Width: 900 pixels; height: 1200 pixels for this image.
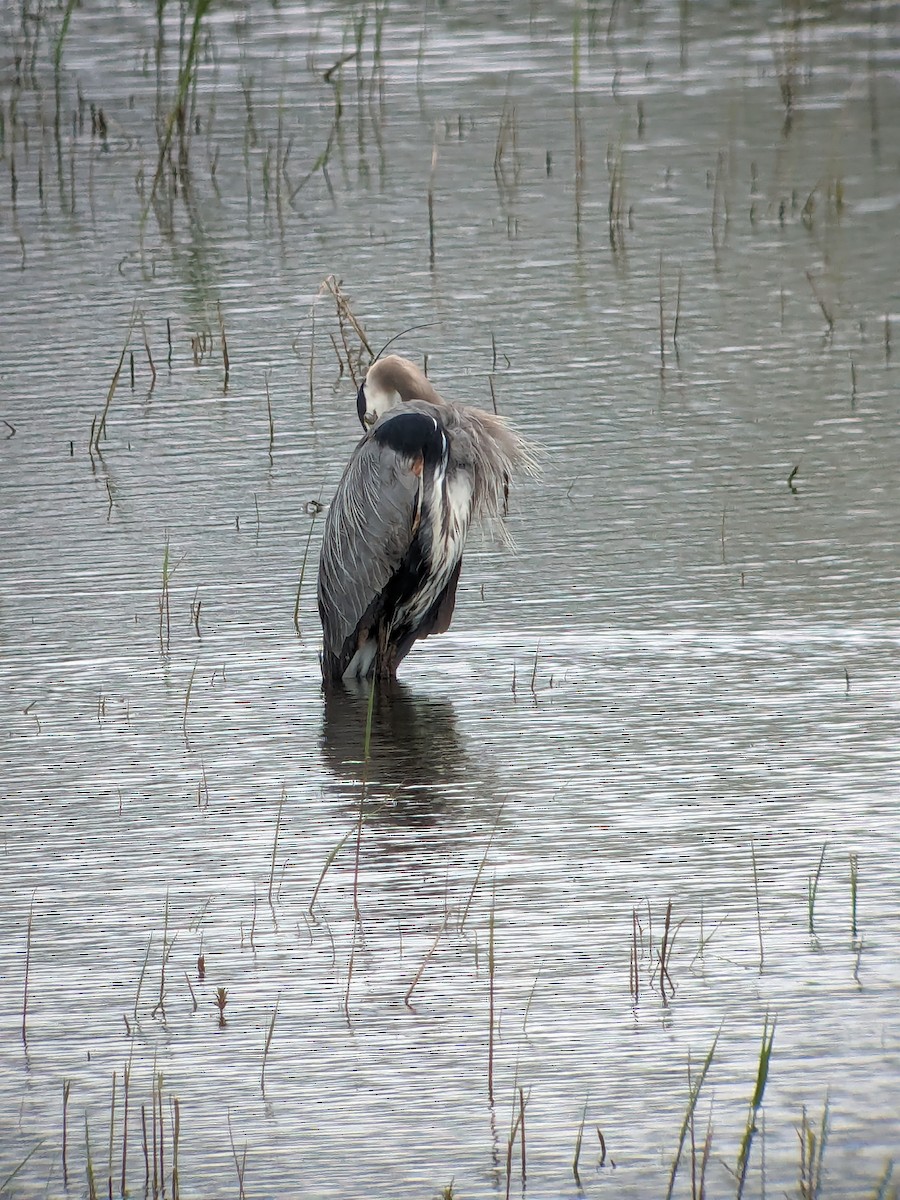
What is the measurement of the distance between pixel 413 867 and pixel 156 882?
1.94ft

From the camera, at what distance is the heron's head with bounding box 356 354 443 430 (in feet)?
23.0

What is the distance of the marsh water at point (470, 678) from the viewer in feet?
12.4

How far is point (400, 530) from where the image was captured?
21.5 ft

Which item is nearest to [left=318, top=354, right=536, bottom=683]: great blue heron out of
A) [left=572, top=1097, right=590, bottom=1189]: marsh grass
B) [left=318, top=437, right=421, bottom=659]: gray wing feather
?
[left=318, top=437, right=421, bottom=659]: gray wing feather

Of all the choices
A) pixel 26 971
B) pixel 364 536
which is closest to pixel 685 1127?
pixel 26 971

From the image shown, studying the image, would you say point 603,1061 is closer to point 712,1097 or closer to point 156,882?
point 712,1097

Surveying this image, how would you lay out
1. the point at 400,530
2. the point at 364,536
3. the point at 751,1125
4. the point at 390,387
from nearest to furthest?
the point at 751,1125 → the point at 400,530 → the point at 364,536 → the point at 390,387

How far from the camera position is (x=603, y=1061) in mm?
3867

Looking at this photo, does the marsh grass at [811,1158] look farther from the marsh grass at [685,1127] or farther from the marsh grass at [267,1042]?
the marsh grass at [267,1042]

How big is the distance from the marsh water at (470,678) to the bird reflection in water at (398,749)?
0.08 ft

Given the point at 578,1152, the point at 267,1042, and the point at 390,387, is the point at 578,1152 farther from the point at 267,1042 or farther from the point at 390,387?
the point at 390,387

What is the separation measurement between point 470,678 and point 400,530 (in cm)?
51

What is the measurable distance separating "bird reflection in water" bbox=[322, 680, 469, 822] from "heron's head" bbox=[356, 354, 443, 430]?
1.06 meters

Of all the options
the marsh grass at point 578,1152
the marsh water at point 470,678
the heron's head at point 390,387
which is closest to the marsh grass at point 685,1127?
the marsh water at point 470,678
